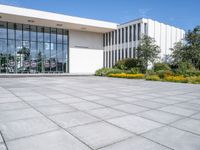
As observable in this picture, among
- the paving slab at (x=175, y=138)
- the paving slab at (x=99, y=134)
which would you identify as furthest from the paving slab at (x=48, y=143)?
the paving slab at (x=175, y=138)

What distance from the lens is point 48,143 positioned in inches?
136

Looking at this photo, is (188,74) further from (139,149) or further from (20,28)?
(20,28)

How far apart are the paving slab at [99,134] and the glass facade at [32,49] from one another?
29642 millimetres

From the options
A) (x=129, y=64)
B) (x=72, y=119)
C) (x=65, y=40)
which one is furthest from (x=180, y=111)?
(x=65, y=40)

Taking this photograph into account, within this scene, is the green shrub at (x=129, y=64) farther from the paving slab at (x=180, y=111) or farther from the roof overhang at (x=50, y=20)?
the paving slab at (x=180, y=111)

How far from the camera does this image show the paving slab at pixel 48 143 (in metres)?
3.30

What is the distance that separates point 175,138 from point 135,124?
1097 millimetres

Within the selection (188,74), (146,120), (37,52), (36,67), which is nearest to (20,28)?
(37,52)

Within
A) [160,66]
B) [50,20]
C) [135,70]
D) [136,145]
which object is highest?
[50,20]

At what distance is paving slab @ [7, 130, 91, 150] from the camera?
3.30 meters

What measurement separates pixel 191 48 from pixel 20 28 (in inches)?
1094

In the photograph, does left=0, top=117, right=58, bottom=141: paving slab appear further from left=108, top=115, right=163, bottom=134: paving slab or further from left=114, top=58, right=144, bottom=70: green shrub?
left=114, top=58, right=144, bottom=70: green shrub

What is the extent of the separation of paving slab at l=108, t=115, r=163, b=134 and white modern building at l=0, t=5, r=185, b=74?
2651 centimetres

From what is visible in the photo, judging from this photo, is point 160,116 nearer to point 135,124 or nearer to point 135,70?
point 135,124
